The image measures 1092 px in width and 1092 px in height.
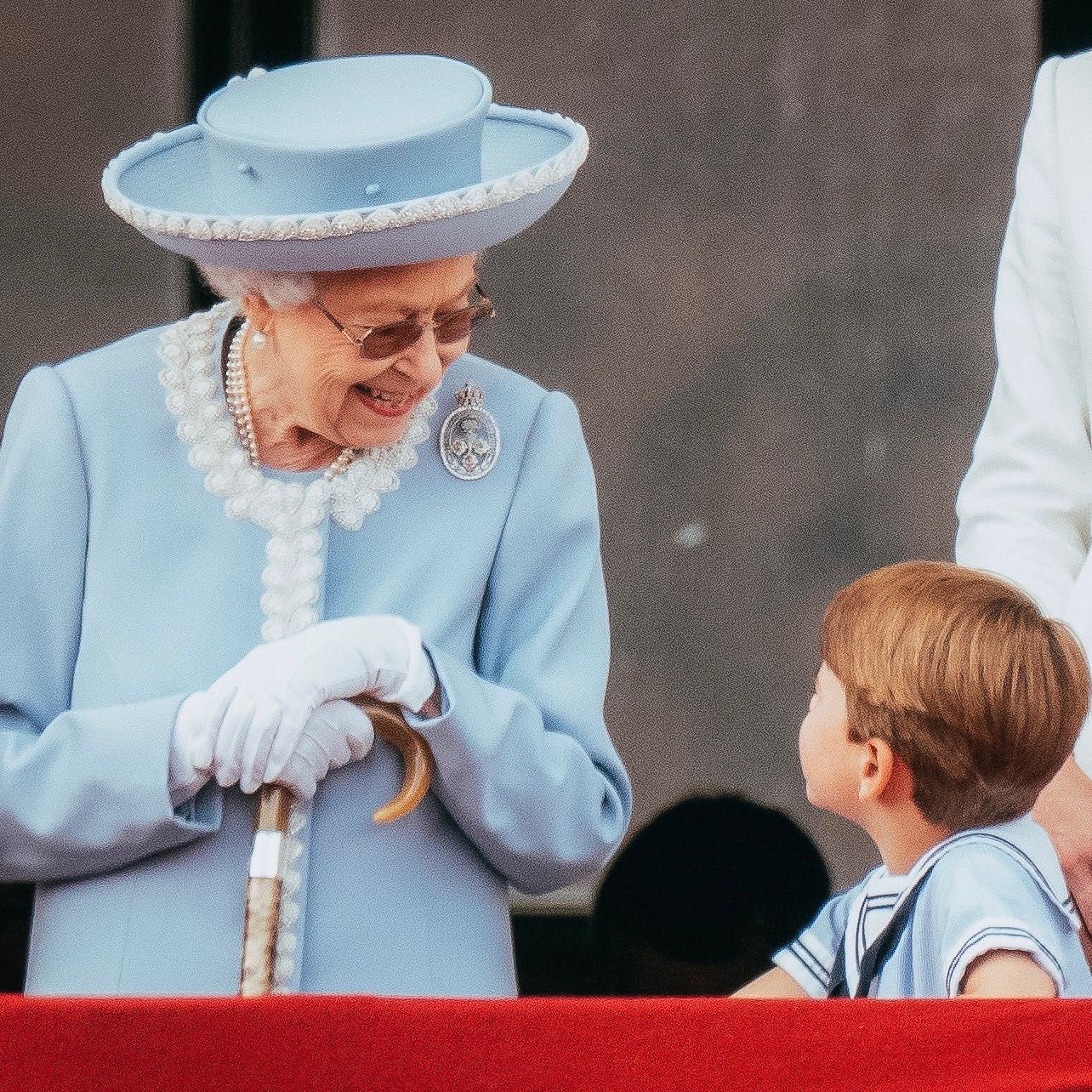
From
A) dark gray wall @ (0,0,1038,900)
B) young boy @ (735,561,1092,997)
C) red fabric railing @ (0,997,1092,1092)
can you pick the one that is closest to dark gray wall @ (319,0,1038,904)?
dark gray wall @ (0,0,1038,900)

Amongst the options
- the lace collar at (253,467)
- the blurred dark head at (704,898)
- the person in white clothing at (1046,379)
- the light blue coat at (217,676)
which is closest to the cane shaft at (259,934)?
the light blue coat at (217,676)

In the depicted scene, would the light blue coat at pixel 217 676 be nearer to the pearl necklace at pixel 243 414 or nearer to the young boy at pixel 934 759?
the pearl necklace at pixel 243 414

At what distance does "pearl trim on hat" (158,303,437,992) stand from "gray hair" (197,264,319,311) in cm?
13

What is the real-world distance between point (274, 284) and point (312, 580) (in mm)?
299

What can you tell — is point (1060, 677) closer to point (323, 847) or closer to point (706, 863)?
point (323, 847)

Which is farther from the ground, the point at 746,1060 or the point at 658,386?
the point at 746,1060

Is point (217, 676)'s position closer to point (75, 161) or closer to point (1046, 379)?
point (1046, 379)

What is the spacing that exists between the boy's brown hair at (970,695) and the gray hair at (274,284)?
0.65 metres

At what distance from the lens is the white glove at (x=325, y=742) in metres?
2.18

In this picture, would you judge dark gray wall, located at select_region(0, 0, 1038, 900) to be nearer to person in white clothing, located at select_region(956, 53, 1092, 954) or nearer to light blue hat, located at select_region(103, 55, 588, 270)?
person in white clothing, located at select_region(956, 53, 1092, 954)

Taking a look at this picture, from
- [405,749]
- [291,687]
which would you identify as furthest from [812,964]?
[291,687]

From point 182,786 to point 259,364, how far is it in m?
0.46

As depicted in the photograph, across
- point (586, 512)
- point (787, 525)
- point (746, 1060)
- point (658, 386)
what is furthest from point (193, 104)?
point (746, 1060)

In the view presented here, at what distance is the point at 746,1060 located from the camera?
1714 mm
